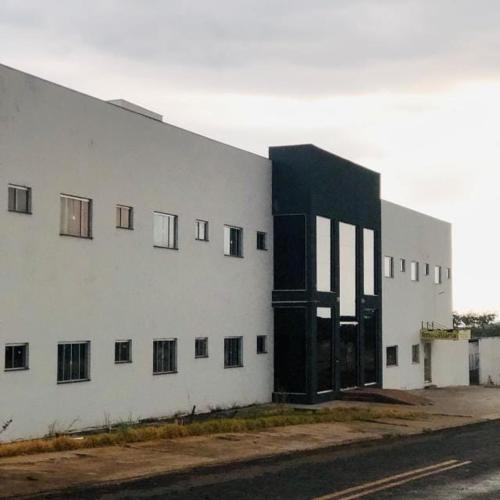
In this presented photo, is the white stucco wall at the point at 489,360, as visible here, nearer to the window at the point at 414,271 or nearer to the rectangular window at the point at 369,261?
the window at the point at 414,271

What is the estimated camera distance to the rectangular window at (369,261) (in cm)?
3653

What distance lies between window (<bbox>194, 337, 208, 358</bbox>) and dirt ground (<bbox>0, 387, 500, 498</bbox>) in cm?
551

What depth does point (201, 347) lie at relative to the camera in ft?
89.8

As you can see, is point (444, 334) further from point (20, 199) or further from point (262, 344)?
point (20, 199)

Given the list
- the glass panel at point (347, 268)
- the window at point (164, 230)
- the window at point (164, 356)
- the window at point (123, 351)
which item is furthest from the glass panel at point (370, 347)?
the window at point (123, 351)

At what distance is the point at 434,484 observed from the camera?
1361cm

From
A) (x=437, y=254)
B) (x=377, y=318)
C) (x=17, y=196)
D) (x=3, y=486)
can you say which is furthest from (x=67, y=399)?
(x=437, y=254)

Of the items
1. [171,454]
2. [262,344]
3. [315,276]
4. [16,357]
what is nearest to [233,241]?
[315,276]

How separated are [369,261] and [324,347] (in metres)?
6.51

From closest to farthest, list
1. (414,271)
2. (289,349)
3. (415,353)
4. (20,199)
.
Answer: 1. (20,199)
2. (289,349)
3. (415,353)
4. (414,271)

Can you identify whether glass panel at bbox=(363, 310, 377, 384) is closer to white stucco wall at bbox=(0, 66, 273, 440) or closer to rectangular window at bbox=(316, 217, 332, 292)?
rectangular window at bbox=(316, 217, 332, 292)

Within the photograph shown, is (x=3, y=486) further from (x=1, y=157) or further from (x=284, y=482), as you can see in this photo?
(x=1, y=157)

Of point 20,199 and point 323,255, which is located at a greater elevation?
point 20,199

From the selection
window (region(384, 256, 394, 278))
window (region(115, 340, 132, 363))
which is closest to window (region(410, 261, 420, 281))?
window (region(384, 256, 394, 278))
